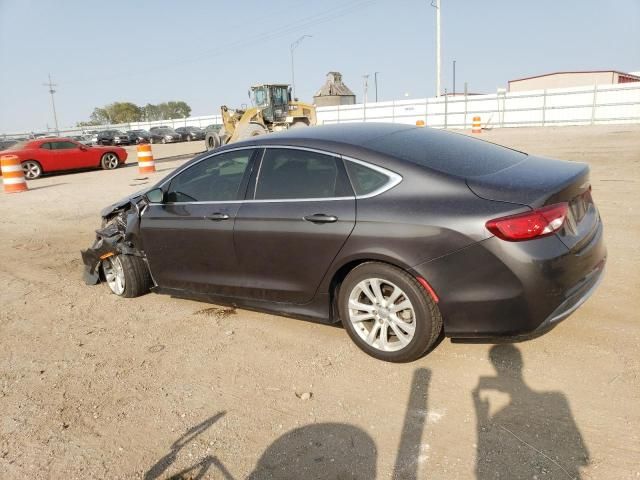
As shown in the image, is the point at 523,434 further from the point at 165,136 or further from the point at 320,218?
the point at 165,136

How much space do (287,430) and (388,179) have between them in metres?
1.68

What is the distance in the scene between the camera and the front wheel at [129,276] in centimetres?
493

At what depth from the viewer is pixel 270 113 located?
2364cm

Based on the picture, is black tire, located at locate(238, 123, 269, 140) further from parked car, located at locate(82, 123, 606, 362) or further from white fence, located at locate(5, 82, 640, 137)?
parked car, located at locate(82, 123, 606, 362)

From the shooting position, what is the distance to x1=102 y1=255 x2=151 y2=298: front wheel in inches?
194

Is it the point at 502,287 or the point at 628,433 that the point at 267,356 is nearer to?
the point at 502,287

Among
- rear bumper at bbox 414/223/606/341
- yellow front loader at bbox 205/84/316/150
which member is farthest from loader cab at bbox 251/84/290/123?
rear bumper at bbox 414/223/606/341

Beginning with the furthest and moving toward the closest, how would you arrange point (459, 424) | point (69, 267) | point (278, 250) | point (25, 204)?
point (25, 204), point (69, 267), point (278, 250), point (459, 424)

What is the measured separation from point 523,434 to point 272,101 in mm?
22859

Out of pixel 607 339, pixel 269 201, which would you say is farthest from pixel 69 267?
pixel 607 339

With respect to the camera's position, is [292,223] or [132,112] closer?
[292,223]

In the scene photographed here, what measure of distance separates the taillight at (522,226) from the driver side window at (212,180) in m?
2.05

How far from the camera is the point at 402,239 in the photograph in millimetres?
3066

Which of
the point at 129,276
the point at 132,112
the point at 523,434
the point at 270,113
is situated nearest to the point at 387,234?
the point at 523,434
